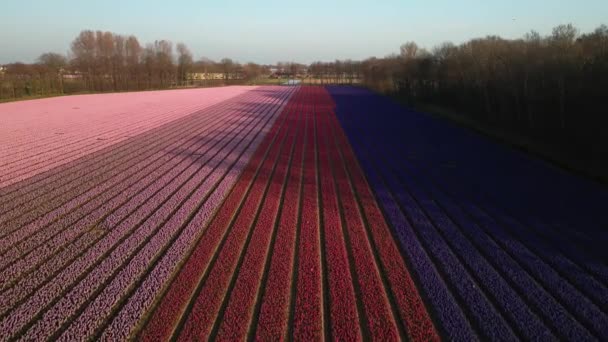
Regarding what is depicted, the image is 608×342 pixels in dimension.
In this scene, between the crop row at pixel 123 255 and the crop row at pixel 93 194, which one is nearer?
the crop row at pixel 123 255

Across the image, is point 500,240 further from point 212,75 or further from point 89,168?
point 212,75

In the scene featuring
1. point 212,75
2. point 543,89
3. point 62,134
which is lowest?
point 62,134

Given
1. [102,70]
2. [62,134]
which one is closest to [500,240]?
[62,134]

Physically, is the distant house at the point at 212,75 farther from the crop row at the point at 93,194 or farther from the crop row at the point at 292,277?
the crop row at the point at 292,277

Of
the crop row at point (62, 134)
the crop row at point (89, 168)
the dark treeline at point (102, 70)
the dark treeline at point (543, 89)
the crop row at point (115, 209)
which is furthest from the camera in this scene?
the dark treeline at point (102, 70)

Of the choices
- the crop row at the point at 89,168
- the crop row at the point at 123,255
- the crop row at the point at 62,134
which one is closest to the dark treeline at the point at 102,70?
the crop row at the point at 62,134

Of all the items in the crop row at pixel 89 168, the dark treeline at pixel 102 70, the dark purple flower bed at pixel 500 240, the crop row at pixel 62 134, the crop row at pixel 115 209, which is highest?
the dark treeline at pixel 102 70

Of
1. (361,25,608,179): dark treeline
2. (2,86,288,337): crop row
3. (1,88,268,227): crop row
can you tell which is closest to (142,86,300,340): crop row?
(2,86,288,337): crop row
